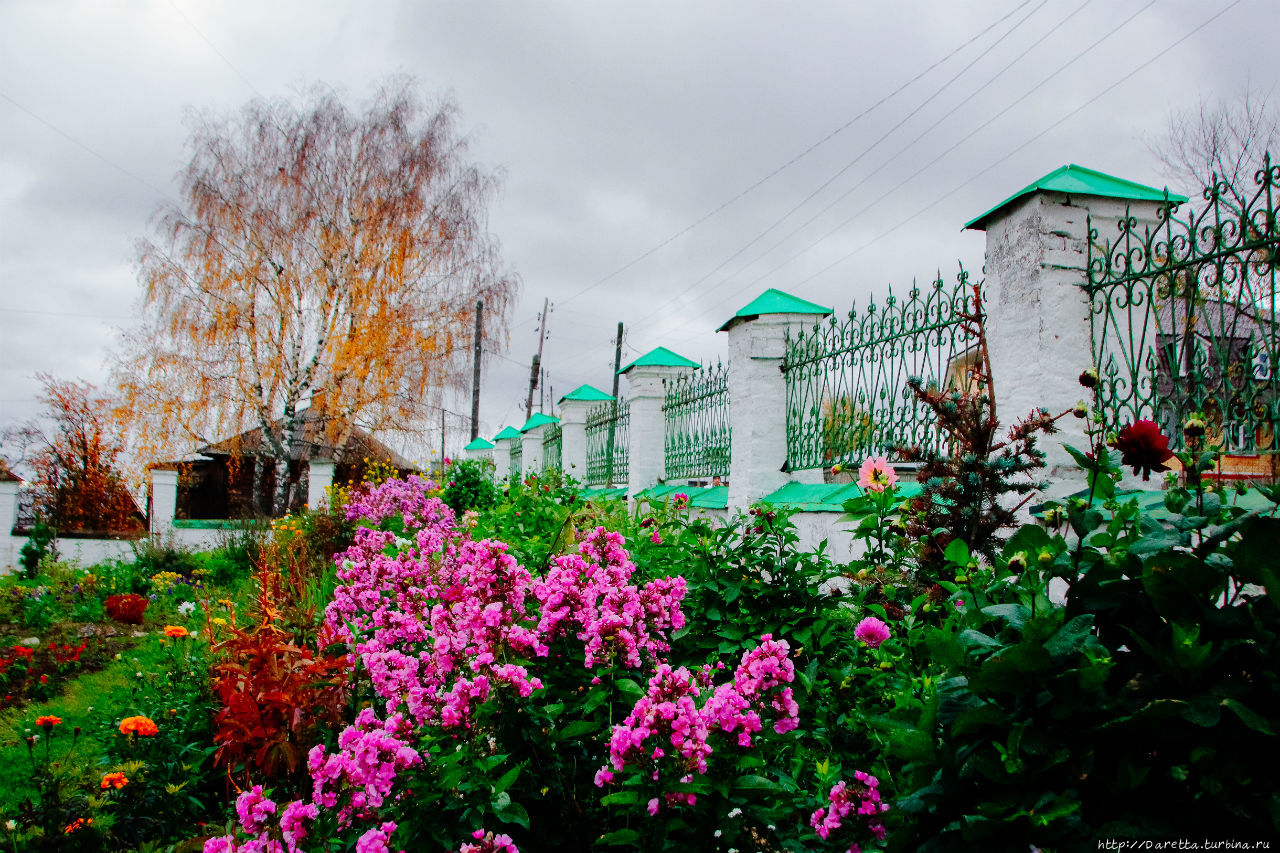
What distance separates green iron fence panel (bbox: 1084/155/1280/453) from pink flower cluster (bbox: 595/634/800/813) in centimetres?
173

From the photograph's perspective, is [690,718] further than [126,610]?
No

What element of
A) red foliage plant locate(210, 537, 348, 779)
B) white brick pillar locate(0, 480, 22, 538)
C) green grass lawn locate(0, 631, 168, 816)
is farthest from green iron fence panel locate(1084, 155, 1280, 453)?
white brick pillar locate(0, 480, 22, 538)

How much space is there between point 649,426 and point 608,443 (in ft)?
6.00

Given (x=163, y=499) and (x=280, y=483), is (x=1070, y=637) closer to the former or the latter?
(x=163, y=499)

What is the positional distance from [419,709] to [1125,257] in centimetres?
310

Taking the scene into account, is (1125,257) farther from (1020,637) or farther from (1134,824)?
(1134,824)

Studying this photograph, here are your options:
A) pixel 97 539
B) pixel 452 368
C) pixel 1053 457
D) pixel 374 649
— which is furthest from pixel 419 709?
pixel 452 368

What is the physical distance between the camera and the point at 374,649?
2416mm

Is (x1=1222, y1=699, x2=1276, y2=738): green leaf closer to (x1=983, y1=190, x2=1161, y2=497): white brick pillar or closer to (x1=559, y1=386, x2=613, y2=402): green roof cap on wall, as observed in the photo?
(x1=983, y1=190, x2=1161, y2=497): white brick pillar

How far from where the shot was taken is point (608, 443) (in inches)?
407

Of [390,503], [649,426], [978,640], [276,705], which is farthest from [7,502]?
[978,640]

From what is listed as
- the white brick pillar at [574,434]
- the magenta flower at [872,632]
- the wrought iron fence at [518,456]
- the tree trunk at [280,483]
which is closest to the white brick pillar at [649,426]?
the white brick pillar at [574,434]

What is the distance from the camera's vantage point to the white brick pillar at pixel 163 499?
39.4 feet

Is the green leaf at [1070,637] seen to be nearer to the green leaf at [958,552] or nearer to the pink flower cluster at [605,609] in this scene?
the green leaf at [958,552]
